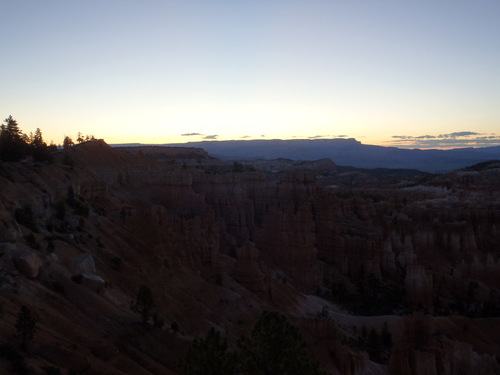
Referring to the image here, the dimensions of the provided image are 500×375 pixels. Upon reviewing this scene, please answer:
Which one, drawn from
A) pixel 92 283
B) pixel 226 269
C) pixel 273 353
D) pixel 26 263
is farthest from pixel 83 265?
pixel 226 269

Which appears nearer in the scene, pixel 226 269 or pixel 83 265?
pixel 83 265

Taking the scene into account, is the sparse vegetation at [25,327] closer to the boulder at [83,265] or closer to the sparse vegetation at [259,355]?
the sparse vegetation at [259,355]

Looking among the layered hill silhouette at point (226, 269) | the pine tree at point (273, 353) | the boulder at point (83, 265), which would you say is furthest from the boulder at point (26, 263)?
the pine tree at point (273, 353)

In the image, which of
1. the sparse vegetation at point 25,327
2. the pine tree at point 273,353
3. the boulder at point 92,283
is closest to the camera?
the sparse vegetation at point 25,327

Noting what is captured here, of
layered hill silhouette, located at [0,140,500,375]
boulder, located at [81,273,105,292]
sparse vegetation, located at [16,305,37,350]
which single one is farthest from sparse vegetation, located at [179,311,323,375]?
boulder, located at [81,273,105,292]

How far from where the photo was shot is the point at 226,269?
3488 centimetres

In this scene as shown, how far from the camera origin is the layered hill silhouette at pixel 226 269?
1574cm

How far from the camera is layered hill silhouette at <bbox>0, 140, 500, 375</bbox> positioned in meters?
15.7

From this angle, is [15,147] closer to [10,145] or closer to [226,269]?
[10,145]

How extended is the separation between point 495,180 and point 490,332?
5987 cm

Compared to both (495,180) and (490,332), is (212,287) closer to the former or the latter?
(490,332)

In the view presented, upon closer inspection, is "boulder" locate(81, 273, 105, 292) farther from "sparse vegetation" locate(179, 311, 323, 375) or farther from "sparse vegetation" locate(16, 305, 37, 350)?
"sparse vegetation" locate(179, 311, 323, 375)

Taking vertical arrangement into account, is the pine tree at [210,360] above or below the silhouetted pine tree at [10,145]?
below

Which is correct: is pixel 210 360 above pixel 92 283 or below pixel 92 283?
below
